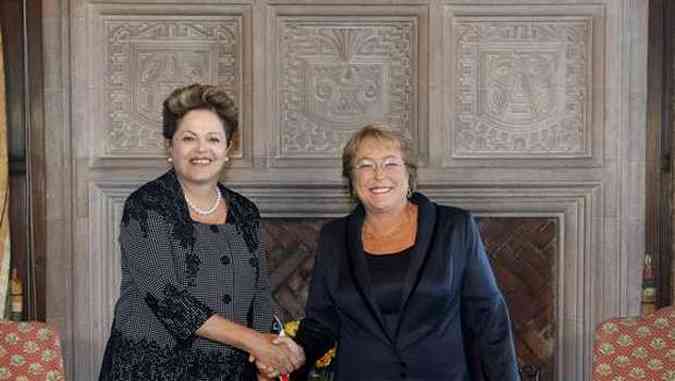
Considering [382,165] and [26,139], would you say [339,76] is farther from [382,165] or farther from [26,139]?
[26,139]

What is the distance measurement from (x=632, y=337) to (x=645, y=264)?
41.3 inches

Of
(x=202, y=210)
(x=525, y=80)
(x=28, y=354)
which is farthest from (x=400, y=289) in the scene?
(x=525, y=80)

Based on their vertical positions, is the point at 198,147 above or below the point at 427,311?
above

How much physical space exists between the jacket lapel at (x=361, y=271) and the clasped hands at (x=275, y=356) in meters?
0.31

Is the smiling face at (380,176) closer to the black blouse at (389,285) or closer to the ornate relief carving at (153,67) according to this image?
the black blouse at (389,285)

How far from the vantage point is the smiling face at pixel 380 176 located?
2.68 meters

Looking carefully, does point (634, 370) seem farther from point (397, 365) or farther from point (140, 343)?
point (140, 343)

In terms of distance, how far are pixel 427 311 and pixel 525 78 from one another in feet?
4.92

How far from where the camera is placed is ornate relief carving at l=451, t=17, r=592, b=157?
3.74 metres

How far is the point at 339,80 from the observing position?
3756mm

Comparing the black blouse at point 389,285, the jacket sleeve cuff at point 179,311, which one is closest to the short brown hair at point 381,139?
the black blouse at point 389,285

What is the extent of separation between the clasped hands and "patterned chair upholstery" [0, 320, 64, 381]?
2.25 ft

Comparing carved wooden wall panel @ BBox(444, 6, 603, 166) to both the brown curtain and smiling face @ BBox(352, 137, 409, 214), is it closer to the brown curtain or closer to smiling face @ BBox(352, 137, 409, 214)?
smiling face @ BBox(352, 137, 409, 214)

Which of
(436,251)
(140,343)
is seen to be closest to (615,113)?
(436,251)
